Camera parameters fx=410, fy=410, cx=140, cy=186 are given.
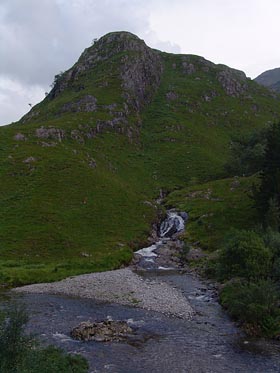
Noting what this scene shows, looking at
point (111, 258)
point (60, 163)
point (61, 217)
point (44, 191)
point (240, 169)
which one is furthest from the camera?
point (240, 169)

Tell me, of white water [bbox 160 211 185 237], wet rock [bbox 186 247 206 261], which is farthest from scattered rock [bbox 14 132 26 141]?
wet rock [bbox 186 247 206 261]

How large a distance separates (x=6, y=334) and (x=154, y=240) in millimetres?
72296

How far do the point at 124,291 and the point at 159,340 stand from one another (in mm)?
18552

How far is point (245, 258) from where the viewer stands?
178ft

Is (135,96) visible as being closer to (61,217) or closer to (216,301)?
(61,217)

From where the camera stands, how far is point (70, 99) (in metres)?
179

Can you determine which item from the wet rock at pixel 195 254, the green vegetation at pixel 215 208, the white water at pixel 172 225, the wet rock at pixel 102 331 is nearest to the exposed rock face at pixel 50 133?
the green vegetation at pixel 215 208

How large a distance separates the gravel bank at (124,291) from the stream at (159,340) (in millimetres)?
1630

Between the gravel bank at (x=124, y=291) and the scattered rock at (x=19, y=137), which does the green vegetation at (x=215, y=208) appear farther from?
the scattered rock at (x=19, y=137)

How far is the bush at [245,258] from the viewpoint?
53250 mm

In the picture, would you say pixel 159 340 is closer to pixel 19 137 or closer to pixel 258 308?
pixel 258 308

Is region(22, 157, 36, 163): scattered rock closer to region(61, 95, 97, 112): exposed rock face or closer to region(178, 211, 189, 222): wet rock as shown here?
region(178, 211, 189, 222): wet rock

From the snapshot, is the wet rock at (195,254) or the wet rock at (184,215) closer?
the wet rock at (195,254)

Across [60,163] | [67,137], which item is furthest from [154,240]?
[67,137]
